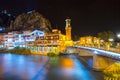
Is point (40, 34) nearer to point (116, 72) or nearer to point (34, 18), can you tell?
point (34, 18)

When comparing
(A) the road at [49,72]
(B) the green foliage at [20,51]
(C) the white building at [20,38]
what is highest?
(C) the white building at [20,38]

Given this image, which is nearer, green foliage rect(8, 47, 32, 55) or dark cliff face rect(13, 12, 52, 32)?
green foliage rect(8, 47, 32, 55)

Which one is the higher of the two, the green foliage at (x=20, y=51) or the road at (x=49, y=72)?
the green foliage at (x=20, y=51)

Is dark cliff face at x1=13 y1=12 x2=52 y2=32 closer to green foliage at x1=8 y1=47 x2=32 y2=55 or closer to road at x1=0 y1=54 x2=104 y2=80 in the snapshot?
green foliage at x1=8 y1=47 x2=32 y2=55

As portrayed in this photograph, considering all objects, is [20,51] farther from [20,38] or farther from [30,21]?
[30,21]

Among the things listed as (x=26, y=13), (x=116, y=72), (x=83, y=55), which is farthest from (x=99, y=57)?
(x=26, y=13)

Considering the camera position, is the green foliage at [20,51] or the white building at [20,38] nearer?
the green foliage at [20,51]

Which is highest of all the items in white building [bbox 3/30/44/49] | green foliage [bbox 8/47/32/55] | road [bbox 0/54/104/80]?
white building [bbox 3/30/44/49]

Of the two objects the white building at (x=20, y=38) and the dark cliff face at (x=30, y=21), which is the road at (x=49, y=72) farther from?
the dark cliff face at (x=30, y=21)

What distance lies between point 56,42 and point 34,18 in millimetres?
90176

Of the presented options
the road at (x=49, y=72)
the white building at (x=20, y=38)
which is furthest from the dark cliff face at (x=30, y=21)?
the road at (x=49, y=72)

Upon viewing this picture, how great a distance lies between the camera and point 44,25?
611 feet

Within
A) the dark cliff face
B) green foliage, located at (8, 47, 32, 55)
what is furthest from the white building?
the dark cliff face

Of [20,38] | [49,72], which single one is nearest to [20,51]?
[20,38]
